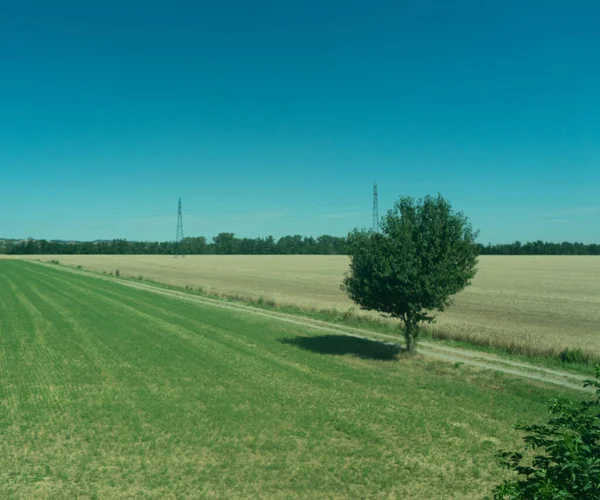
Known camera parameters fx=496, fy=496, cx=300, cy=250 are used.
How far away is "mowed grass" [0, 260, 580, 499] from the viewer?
1032 centimetres

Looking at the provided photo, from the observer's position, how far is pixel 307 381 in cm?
1847

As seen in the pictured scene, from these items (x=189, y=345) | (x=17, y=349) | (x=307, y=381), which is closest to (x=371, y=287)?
(x=307, y=381)

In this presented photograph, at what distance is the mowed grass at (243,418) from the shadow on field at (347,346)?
20 centimetres

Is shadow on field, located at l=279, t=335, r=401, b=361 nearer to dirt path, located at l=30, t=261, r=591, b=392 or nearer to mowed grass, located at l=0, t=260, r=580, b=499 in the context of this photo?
mowed grass, located at l=0, t=260, r=580, b=499

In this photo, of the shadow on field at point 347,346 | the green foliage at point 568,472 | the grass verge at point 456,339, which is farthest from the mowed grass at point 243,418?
the green foliage at point 568,472

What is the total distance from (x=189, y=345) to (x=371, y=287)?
9471 millimetres

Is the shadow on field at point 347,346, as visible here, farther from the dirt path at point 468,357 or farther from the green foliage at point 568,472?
the green foliage at point 568,472

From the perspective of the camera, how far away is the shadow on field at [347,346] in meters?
24.0

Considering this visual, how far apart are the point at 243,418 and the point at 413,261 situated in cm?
1107

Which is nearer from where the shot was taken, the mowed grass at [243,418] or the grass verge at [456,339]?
the mowed grass at [243,418]

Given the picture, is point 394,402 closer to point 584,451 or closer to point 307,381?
point 307,381

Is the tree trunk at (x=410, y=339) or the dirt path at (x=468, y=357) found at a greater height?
the tree trunk at (x=410, y=339)

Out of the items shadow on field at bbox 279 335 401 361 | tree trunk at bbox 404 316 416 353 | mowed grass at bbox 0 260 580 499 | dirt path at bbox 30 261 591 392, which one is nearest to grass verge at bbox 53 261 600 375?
dirt path at bbox 30 261 591 392

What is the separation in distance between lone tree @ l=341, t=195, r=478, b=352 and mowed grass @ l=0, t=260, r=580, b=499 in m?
2.70
